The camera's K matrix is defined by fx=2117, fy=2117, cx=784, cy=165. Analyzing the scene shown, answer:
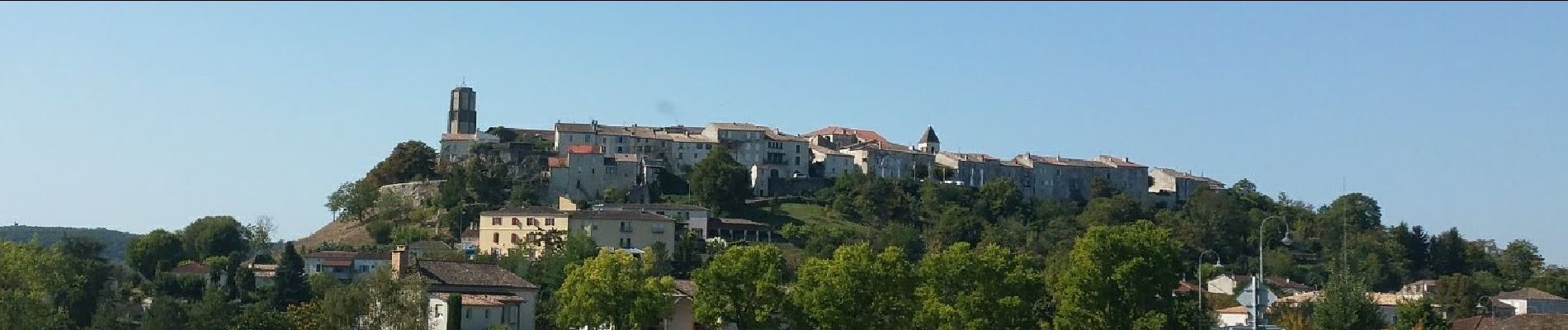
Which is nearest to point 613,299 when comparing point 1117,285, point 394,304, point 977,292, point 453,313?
point 453,313

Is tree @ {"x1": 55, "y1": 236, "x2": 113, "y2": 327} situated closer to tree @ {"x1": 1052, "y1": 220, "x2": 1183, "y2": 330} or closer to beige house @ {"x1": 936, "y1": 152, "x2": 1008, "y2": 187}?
tree @ {"x1": 1052, "y1": 220, "x2": 1183, "y2": 330}

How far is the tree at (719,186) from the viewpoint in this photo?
130875mm

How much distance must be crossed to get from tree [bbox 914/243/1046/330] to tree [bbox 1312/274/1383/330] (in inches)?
388

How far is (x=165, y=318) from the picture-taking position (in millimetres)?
79500

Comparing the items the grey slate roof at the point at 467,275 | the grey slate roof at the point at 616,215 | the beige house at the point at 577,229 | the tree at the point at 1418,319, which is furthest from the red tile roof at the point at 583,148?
the tree at the point at 1418,319

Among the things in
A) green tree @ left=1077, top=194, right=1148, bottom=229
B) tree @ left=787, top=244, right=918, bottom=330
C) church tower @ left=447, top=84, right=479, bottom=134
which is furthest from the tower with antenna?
tree @ left=787, top=244, right=918, bottom=330

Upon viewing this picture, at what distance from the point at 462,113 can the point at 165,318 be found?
7311 cm

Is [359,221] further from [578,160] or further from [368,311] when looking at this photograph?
[368,311]

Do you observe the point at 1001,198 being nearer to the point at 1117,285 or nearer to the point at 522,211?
the point at 522,211

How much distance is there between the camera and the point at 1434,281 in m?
131

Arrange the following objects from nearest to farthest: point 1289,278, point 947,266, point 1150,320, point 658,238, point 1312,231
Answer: point 1150,320, point 947,266, point 658,238, point 1289,278, point 1312,231

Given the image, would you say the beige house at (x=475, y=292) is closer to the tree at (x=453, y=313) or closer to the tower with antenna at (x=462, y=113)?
the tree at (x=453, y=313)

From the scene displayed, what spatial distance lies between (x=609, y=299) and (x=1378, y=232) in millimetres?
91623

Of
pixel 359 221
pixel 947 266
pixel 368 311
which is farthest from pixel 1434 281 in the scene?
pixel 368 311
